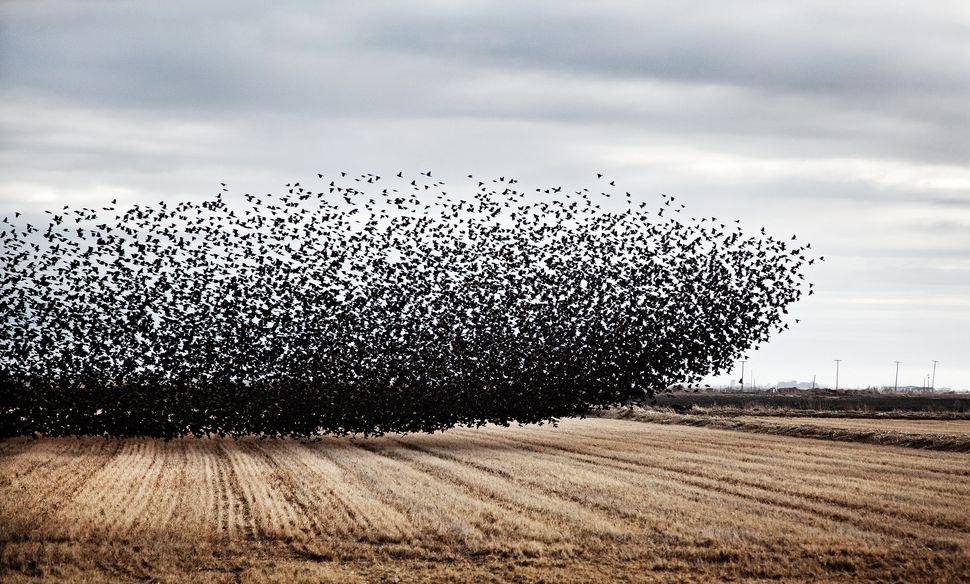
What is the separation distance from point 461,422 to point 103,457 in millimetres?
8748

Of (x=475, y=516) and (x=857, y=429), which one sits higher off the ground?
(x=857, y=429)

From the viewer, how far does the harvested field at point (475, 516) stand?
33.6 feet

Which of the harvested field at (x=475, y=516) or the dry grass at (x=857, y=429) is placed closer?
the harvested field at (x=475, y=516)

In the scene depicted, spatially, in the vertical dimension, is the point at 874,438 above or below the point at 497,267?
below

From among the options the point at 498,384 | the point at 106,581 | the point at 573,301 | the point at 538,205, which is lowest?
the point at 106,581

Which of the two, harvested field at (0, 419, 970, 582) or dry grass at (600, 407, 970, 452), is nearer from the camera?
harvested field at (0, 419, 970, 582)

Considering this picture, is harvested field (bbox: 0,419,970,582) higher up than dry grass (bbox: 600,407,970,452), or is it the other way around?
dry grass (bbox: 600,407,970,452)

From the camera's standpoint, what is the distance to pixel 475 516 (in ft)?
43.0

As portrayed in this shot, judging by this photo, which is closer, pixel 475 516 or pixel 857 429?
pixel 475 516

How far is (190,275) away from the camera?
2447 cm

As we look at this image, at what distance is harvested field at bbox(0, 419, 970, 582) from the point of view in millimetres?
10234

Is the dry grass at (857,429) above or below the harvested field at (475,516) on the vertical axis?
above

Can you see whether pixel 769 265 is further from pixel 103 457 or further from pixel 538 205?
pixel 103 457

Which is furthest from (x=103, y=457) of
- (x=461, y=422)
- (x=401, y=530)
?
(x=401, y=530)
